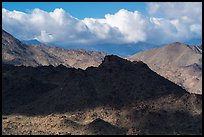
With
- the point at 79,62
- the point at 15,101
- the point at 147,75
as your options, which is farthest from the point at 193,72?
the point at 15,101

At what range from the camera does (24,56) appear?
357 ft

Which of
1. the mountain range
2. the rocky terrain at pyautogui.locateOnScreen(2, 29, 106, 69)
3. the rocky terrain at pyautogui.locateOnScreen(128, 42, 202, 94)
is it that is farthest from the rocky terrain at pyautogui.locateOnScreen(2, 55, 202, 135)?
the rocky terrain at pyautogui.locateOnScreen(128, 42, 202, 94)

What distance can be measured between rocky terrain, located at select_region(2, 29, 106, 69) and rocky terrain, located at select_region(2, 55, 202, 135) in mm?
54820

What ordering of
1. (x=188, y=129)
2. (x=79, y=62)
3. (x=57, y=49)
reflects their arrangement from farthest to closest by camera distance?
1. (x=57, y=49)
2. (x=79, y=62)
3. (x=188, y=129)

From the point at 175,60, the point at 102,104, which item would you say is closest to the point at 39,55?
the point at 175,60

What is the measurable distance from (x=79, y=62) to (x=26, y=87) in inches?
2861

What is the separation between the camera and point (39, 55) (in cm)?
11619

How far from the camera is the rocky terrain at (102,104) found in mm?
33875

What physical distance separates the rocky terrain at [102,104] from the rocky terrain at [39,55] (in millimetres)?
54820

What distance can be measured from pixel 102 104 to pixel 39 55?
262 ft

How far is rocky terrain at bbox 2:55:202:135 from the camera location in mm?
33875

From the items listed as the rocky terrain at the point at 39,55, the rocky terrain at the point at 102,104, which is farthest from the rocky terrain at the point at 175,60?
the rocky terrain at the point at 102,104

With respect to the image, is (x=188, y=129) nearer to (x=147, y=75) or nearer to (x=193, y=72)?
(x=147, y=75)

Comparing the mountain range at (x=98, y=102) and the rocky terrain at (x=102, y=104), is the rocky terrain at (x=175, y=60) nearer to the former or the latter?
the mountain range at (x=98, y=102)
